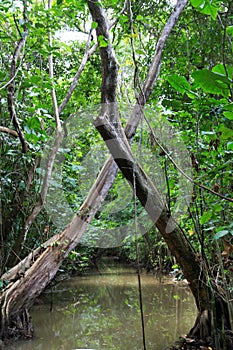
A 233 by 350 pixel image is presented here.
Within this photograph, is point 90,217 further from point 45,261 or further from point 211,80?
point 211,80

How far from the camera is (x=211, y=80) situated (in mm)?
942

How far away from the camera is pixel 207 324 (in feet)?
10.6

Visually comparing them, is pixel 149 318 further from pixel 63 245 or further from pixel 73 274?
pixel 73 274

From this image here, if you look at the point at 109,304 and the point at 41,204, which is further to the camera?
the point at 109,304

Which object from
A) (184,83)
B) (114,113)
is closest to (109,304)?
(114,113)

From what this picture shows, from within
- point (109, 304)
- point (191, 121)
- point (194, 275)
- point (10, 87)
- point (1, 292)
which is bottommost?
point (109, 304)

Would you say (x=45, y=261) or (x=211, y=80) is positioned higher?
(x=211, y=80)

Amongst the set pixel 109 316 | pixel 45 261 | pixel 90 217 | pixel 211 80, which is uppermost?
pixel 211 80

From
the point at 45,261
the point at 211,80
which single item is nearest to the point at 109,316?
the point at 45,261

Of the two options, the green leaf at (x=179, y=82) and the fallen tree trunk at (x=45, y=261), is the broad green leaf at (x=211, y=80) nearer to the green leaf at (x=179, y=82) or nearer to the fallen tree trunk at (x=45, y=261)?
the green leaf at (x=179, y=82)

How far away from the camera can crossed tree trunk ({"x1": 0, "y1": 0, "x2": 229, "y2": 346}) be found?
2.76 m

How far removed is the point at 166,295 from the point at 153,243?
2398 millimetres

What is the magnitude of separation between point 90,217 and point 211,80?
3.78m

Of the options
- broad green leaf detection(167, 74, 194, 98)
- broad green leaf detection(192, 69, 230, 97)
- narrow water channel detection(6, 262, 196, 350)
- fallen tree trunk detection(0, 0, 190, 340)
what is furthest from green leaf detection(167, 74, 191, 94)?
narrow water channel detection(6, 262, 196, 350)
